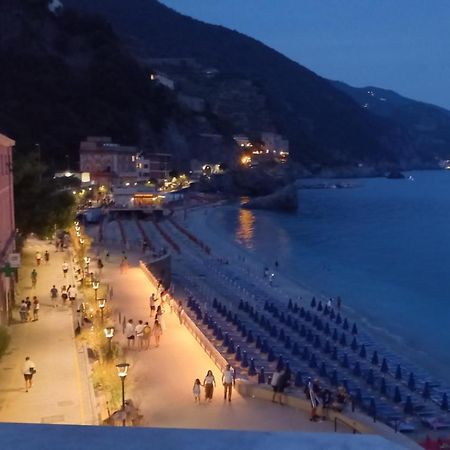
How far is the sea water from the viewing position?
27375 millimetres

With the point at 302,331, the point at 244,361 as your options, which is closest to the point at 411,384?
the point at 244,361

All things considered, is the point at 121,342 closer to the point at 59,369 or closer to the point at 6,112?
the point at 59,369

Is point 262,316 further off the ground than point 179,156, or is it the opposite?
point 179,156

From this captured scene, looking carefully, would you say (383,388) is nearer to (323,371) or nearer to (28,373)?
(323,371)

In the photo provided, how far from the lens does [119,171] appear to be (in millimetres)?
74125

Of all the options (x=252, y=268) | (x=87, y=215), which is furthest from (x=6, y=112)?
(x=252, y=268)

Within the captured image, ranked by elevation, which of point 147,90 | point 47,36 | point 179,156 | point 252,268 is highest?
point 47,36

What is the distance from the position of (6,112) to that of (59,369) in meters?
64.2

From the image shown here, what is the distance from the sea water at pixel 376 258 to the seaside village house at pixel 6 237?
519 inches

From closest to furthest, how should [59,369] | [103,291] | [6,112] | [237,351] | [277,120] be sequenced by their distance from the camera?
1. [59,369]
2. [237,351]
3. [103,291]
4. [6,112]
5. [277,120]

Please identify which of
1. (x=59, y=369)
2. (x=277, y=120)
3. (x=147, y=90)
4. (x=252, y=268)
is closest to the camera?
(x=59, y=369)

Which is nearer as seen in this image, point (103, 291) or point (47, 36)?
point (103, 291)

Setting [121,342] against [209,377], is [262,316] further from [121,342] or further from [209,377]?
[209,377]

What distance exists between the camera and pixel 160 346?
1570cm
